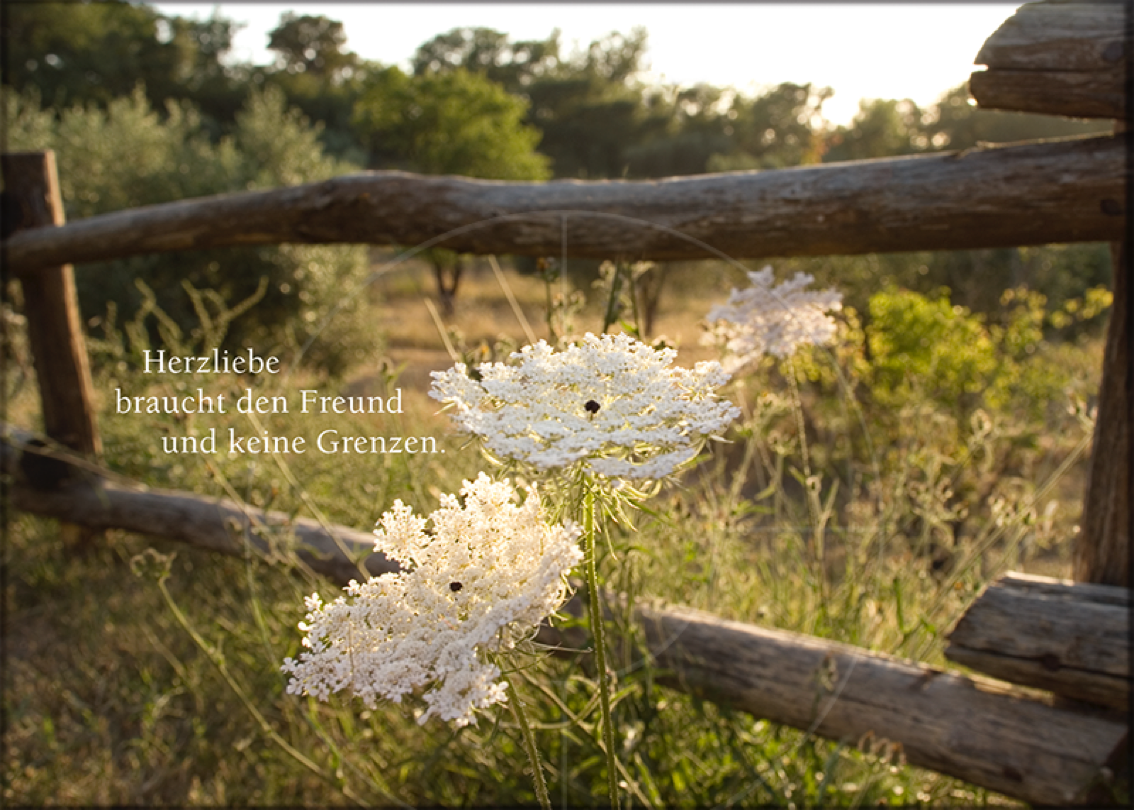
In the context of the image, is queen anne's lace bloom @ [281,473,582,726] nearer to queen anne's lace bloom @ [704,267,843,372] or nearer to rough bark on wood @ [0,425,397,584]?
queen anne's lace bloom @ [704,267,843,372]

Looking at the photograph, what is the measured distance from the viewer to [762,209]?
6.10 ft

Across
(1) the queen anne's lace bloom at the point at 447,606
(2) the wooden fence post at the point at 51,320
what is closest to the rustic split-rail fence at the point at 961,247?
(1) the queen anne's lace bloom at the point at 447,606

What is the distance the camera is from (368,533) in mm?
2564

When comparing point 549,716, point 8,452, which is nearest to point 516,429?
point 549,716

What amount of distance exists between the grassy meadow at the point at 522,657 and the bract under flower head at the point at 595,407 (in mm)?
90

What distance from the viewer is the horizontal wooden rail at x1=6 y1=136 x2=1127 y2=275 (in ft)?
5.46

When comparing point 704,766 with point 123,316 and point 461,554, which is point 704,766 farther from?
point 123,316

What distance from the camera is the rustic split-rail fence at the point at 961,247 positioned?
163 centimetres

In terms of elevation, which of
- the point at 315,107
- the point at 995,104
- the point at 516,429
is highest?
the point at 315,107

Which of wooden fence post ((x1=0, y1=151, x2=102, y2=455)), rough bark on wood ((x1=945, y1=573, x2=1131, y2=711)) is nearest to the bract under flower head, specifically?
rough bark on wood ((x1=945, y1=573, x2=1131, y2=711))

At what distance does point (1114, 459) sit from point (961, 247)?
0.67m

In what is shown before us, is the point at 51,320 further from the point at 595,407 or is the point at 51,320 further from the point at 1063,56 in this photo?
the point at 1063,56

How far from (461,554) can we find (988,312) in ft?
30.7

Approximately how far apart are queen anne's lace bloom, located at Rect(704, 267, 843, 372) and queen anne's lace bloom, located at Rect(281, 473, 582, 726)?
2.37 ft
